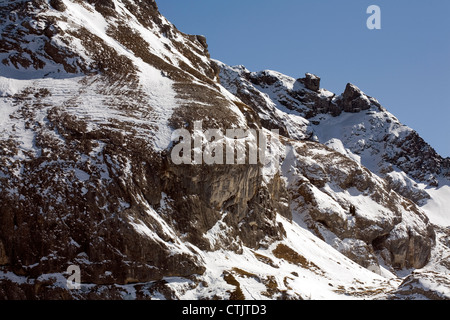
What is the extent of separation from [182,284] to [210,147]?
1455cm

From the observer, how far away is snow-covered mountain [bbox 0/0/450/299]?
40594mm

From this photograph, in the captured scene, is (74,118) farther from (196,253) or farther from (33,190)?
(196,253)

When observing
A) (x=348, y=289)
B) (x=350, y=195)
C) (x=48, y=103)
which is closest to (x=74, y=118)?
(x=48, y=103)

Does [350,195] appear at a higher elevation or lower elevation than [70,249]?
higher

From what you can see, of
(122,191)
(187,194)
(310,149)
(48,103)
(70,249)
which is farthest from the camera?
(310,149)

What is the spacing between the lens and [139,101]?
55.4 metres

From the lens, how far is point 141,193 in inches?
1786

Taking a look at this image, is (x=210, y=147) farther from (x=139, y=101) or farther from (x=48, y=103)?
(x=48, y=103)

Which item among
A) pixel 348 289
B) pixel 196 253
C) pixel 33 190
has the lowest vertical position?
pixel 348 289

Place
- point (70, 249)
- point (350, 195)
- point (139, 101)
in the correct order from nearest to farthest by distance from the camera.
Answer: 1. point (70, 249)
2. point (139, 101)
3. point (350, 195)

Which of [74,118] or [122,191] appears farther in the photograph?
[74,118]

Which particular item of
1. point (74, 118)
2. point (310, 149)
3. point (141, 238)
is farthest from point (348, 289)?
point (310, 149)

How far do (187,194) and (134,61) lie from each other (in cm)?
2280

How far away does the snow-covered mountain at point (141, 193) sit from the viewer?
4059cm
